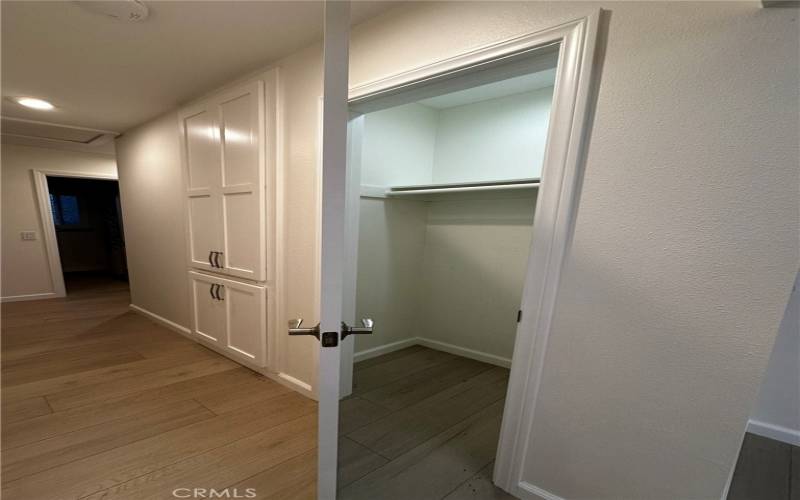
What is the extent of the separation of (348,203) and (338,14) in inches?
49.7

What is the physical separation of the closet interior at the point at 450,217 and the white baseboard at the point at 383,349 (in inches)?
0.4

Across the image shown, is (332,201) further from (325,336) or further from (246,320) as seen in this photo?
(246,320)

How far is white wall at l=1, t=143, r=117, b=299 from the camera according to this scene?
4129mm

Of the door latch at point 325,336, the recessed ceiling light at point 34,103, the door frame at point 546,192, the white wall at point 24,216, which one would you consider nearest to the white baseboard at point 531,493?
the door frame at point 546,192

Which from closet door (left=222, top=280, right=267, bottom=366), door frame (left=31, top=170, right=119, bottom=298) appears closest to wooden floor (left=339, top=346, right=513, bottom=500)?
closet door (left=222, top=280, right=267, bottom=366)

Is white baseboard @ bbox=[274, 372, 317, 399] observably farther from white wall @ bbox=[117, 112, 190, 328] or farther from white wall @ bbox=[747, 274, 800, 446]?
white wall @ bbox=[747, 274, 800, 446]

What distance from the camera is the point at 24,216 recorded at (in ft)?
14.0

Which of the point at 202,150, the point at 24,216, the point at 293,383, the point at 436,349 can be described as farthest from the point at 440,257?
the point at 24,216

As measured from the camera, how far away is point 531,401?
1.27 m

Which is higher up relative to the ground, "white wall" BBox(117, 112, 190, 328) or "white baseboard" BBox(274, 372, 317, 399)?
"white wall" BBox(117, 112, 190, 328)

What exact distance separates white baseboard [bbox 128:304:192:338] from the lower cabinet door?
370mm

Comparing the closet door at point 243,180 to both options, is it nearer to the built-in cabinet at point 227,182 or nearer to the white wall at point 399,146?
the built-in cabinet at point 227,182

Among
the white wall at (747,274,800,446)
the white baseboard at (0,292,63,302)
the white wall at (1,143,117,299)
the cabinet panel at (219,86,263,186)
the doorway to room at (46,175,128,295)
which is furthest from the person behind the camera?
the doorway to room at (46,175,128,295)

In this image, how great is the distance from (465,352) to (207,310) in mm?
2503
